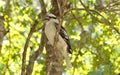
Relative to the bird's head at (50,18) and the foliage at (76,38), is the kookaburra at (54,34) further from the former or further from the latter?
the foliage at (76,38)

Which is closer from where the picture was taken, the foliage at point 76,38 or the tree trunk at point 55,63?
the tree trunk at point 55,63

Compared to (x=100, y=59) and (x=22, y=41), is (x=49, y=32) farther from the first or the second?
(x=22, y=41)

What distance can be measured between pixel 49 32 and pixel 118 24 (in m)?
2.38

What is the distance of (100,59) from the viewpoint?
18.9 feet

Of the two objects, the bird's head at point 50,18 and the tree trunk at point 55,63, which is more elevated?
the bird's head at point 50,18

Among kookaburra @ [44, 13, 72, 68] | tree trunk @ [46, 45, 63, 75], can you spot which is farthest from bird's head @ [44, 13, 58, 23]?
tree trunk @ [46, 45, 63, 75]

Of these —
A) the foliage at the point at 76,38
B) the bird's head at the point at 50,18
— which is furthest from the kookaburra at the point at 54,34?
the foliage at the point at 76,38

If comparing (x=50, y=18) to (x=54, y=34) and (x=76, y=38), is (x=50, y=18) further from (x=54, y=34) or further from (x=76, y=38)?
(x=76, y=38)

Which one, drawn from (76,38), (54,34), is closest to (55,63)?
(54,34)

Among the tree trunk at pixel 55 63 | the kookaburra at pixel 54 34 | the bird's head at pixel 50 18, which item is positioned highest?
the bird's head at pixel 50 18

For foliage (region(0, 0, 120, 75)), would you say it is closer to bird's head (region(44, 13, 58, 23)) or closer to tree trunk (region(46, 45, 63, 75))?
tree trunk (region(46, 45, 63, 75))

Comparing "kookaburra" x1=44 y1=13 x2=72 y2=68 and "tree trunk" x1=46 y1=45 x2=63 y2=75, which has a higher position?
"kookaburra" x1=44 y1=13 x2=72 y2=68

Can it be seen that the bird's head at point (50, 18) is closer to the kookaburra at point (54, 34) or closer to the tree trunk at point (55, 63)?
the kookaburra at point (54, 34)

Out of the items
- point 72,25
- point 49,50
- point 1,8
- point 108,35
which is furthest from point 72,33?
point 49,50
